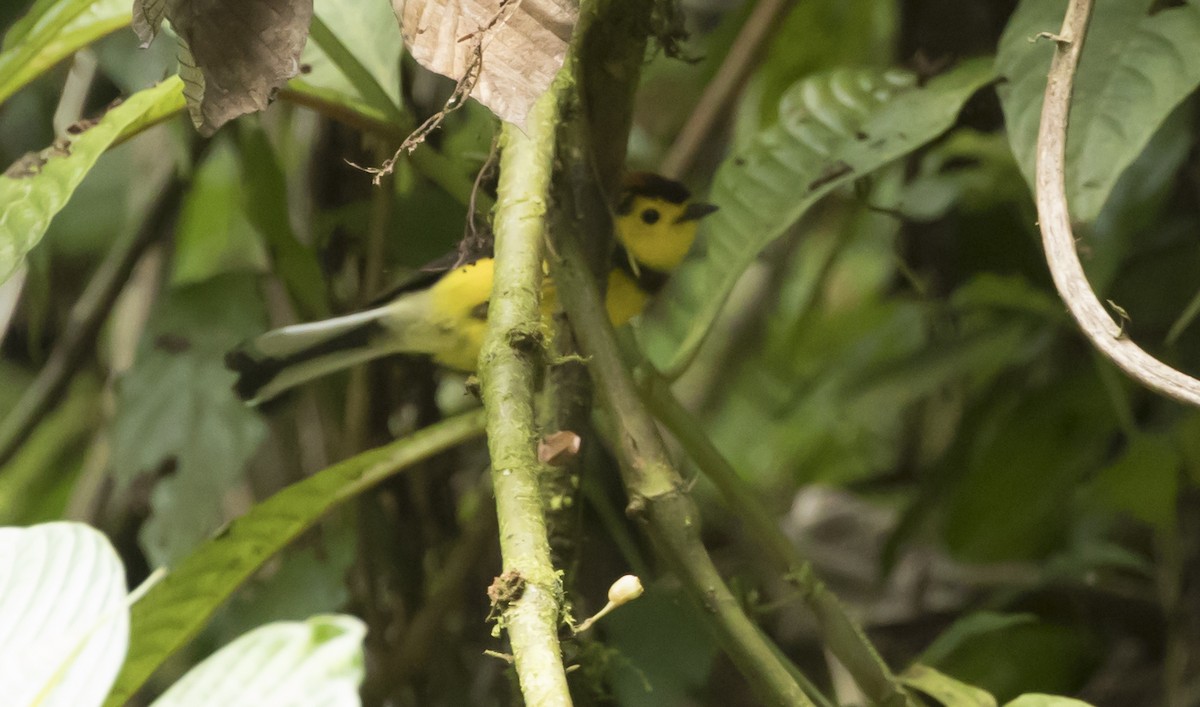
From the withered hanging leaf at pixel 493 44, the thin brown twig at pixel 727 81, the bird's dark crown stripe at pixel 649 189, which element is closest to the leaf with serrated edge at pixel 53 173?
the withered hanging leaf at pixel 493 44

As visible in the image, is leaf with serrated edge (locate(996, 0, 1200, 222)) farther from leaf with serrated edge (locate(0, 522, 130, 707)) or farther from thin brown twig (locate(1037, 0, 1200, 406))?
leaf with serrated edge (locate(0, 522, 130, 707))

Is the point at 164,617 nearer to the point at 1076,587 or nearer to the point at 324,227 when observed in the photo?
the point at 324,227

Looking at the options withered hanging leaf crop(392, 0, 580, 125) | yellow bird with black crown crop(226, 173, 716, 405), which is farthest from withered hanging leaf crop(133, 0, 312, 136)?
yellow bird with black crown crop(226, 173, 716, 405)

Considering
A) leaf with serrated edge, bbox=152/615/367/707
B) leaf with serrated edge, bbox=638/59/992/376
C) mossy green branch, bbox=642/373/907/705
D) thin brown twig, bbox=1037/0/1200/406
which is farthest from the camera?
leaf with serrated edge, bbox=638/59/992/376

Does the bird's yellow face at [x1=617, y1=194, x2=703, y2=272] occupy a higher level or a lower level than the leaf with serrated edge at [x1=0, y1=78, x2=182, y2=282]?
lower

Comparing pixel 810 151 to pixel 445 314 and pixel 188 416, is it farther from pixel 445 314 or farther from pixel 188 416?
pixel 188 416

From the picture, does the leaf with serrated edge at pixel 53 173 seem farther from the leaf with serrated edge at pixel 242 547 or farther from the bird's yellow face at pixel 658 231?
the bird's yellow face at pixel 658 231

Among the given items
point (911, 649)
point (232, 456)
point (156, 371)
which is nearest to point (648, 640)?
point (232, 456)

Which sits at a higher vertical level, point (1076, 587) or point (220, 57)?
point (220, 57)
